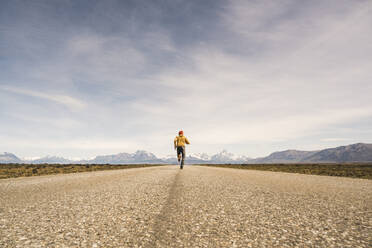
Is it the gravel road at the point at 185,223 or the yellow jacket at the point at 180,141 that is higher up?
the yellow jacket at the point at 180,141

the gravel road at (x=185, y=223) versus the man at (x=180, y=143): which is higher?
the man at (x=180, y=143)

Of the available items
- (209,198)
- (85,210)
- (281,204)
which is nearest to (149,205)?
(85,210)

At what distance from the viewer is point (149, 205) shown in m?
4.71

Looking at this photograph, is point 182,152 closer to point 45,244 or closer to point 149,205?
point 149,205

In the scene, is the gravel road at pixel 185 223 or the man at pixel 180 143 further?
the man at pixel 180 143

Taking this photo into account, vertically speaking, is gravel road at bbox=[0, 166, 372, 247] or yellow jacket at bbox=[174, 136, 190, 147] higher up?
yellow jacket at bbox=[174, 136, 190, 147]

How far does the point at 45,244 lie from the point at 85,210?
1.67 m

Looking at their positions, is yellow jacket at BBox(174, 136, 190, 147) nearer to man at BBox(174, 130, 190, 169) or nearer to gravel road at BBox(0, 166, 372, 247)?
man at BBox(174, 130, 190, 169)

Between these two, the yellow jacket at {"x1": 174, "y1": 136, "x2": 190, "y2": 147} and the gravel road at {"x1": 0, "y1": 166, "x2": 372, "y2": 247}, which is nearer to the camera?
the gravel road at {"x1": 0, "y1": 166, "x2": 372, "y2": 247}

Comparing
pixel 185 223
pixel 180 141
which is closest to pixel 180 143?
pixel 180 141

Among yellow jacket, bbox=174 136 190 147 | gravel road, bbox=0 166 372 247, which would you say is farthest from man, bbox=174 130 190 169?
gravel road, bbox=0 166 372 247

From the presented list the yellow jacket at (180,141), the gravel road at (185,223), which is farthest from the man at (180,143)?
the gravel road at (185,223)

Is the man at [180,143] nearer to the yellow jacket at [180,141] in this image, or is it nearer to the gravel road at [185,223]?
the yellow jacket at [180,141]

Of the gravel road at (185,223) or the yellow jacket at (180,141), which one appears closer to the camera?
the gravel road at (185,223)
